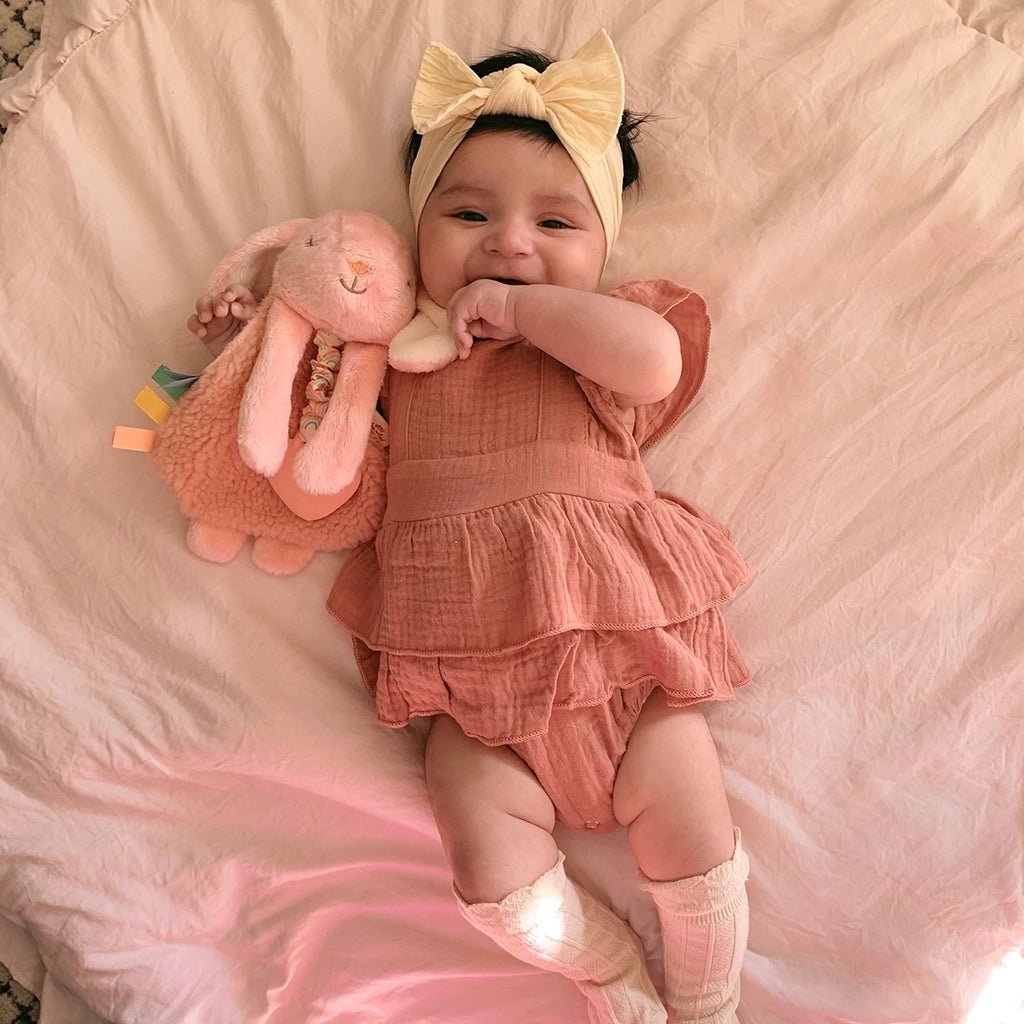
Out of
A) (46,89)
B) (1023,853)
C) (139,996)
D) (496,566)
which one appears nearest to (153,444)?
(496,566)

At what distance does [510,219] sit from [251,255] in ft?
0.91

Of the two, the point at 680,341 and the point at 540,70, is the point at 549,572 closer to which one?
the point at 680,341

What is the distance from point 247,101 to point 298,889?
91 centimetres

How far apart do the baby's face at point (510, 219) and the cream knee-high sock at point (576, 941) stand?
595 mm

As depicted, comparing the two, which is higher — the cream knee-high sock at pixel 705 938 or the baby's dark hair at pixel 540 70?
the baby's dark hair at pixel 540 70

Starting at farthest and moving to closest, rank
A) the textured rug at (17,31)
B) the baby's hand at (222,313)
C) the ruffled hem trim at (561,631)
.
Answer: the textured rug at (17,31)
the baby's hand at (222,313)
the ruffled hem trim at (561,631)

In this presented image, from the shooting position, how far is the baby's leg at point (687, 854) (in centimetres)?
88

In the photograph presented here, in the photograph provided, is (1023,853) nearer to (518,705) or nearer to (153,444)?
(518,705)

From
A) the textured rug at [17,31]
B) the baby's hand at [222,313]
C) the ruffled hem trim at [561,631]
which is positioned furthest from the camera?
the textured rug at [17,31]

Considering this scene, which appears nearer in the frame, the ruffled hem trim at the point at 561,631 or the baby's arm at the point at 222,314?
the ruffled hem trim at the point at 561,631

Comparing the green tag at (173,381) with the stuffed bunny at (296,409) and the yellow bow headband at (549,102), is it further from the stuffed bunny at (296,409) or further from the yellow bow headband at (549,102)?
the yellow bow headband at (549,102)

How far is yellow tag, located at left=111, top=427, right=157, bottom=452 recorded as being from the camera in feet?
3.13

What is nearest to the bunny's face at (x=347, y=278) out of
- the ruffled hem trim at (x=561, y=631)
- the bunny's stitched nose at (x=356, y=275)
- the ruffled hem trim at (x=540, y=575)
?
the bunny's stitched nose at (x=356, y=275)

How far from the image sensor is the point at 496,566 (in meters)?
0.91
